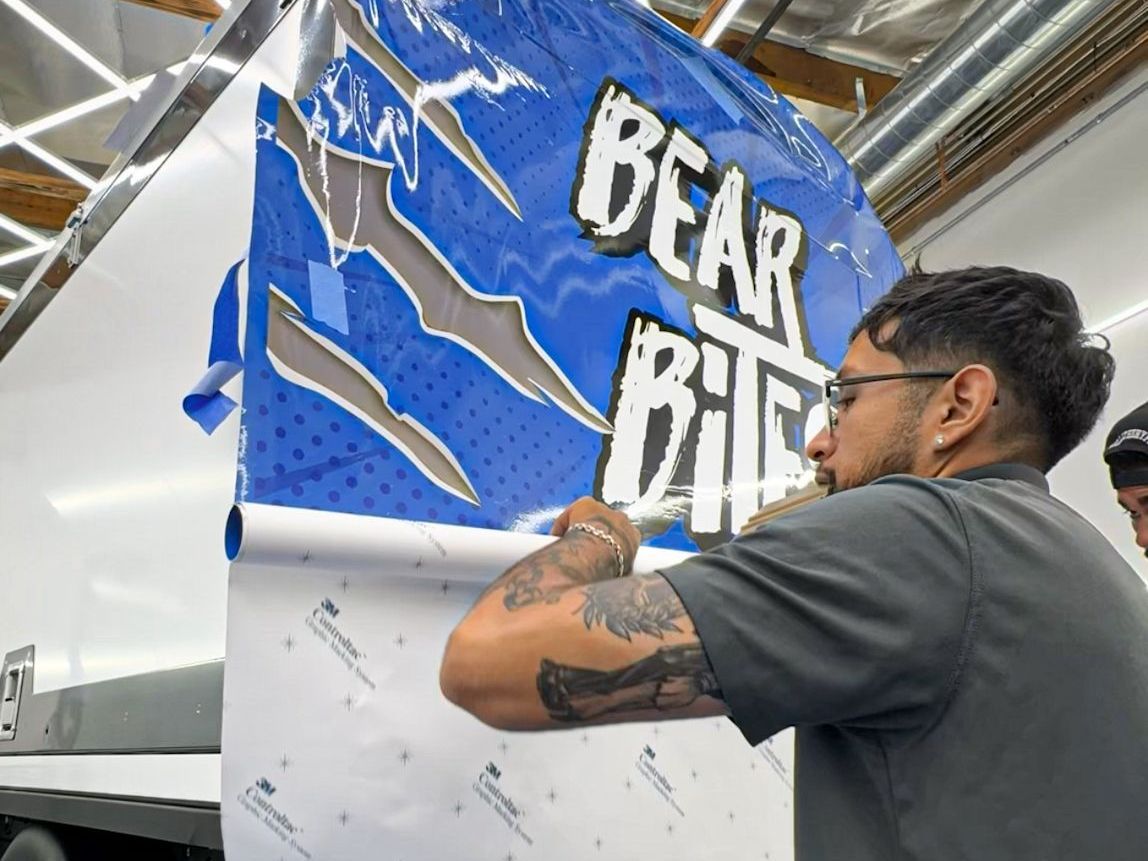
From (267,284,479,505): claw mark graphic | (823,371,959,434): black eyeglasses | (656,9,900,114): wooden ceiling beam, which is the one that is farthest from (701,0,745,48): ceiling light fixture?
(267,284,479,505): claw mark graphic

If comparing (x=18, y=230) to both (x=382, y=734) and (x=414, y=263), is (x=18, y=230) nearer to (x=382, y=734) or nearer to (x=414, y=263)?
(x=414, y=263)

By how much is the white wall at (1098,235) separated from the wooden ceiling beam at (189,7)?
3323 millimetres

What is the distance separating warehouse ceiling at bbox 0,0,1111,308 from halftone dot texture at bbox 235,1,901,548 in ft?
6.63

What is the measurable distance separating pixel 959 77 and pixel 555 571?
129 inches

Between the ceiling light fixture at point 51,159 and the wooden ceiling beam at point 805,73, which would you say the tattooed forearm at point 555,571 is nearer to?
the wooden ceiling beam at point 805,73

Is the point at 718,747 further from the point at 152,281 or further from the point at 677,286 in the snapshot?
the point at 152,281

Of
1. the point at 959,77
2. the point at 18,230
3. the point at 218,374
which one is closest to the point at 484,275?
the point at 218,374

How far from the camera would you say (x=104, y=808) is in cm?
105

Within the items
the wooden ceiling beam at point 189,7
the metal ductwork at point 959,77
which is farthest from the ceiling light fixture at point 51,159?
the metal ductwork at point 959,77

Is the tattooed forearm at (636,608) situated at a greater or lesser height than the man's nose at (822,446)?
lesser

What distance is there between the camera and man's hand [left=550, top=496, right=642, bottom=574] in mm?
890

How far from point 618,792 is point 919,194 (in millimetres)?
4138

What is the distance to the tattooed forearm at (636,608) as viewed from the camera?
2.31 ft

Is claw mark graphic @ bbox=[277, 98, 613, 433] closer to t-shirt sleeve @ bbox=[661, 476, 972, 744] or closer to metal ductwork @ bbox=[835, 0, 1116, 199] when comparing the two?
t-shirt sleeve @ bbox=[661, 476, 972, 744]
